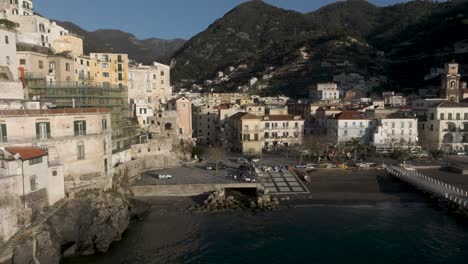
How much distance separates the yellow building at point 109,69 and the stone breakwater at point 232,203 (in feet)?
96.1

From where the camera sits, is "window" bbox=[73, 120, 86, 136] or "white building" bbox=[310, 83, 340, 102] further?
"white building" bbox=[310, 83, 340, 102]

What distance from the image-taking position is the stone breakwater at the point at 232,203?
35906 mm

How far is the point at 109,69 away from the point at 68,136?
94.3 feet

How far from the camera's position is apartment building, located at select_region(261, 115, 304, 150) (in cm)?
6661

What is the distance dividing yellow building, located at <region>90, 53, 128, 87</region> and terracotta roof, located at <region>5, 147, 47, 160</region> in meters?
30.4

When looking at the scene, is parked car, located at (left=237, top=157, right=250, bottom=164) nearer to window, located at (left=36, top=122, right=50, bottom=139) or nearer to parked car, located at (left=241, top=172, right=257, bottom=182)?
parked car, located at (left=241, top=172, right=257, bottom=182)

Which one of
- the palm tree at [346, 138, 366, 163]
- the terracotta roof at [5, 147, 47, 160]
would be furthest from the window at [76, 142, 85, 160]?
the palm tree at [346, 138, 366, 163]

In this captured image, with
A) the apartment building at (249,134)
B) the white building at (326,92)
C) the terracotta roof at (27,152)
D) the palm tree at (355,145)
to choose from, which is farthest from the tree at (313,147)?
the white building at (326,92)

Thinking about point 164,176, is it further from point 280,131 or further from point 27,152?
point 280,131

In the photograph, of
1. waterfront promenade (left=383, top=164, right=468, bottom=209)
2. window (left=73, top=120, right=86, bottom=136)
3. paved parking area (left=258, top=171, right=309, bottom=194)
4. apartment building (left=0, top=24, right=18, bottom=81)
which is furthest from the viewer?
paved parking area (left=258, top=171, right=309, bottom=194)

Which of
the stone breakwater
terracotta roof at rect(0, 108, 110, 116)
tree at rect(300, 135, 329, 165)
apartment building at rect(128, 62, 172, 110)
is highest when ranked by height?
apartment building at rect(128, 62, 172, 110)

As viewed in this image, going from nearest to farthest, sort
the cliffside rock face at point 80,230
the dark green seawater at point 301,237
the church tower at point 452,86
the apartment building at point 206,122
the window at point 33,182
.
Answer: the cliffside rock face at point 80,230, the window at point 33,182, the dark green seawater at point 301,237, the apartment building at point 206,122, the church tower at point 452,86

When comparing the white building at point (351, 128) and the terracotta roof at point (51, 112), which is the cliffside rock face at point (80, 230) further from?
the white building at point (351, 128)

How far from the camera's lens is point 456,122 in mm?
60406
